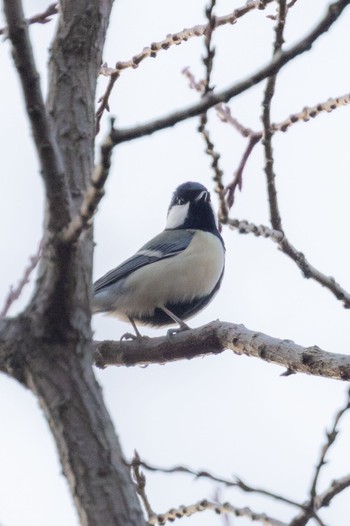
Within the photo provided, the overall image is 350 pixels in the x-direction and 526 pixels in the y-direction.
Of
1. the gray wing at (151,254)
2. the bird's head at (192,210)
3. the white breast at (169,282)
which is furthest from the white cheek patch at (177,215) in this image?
the white breast at (169,282)

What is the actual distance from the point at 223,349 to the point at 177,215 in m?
3.05

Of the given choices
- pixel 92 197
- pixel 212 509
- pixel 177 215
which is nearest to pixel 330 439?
pixel 212 509

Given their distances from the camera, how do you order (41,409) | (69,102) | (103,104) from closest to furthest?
1. (41,409)
2. (69,102)
3. (103,104)

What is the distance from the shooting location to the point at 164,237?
549cm

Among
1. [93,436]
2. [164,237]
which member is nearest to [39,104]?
[93,436]

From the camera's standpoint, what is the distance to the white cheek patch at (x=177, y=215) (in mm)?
5824

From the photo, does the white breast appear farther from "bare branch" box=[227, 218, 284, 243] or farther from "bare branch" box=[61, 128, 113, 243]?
"bare branch" box=[61, 128, 113, 243]

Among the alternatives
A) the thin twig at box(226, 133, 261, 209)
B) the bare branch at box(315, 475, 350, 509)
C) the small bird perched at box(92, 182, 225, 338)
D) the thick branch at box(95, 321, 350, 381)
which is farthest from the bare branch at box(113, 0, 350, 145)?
the small bird perched at box(92, 182, 225, 338)

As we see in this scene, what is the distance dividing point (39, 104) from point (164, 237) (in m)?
4.04

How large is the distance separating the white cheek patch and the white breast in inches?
28.8

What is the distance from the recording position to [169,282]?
16.1 feet

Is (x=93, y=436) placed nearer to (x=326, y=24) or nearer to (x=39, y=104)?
(x=39, y=104)

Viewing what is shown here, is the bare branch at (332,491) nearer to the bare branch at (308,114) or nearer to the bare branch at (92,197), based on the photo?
the bare branch at (92,197)

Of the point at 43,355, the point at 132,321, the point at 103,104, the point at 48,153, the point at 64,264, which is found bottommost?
the point at 43,355
